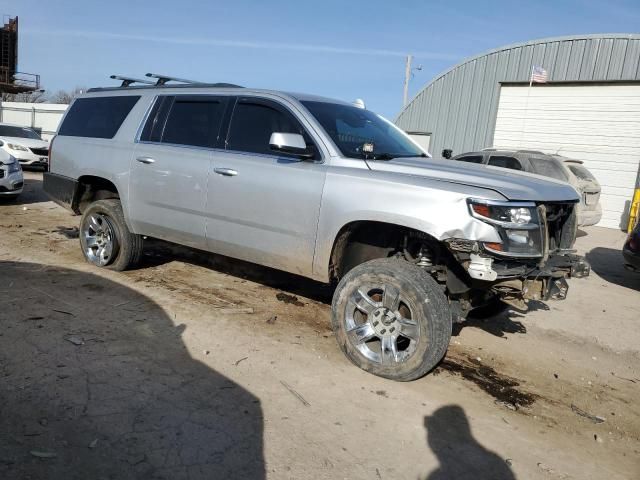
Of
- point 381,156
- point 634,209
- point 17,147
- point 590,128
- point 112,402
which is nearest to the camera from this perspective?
point 112,402

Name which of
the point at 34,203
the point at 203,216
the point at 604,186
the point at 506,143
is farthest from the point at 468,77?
the point at 203,216

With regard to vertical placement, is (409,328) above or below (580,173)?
below

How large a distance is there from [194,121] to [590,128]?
1416 centimetres

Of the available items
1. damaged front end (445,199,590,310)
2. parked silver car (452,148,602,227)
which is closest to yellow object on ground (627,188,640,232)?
parked silver car (452,148,602,227)

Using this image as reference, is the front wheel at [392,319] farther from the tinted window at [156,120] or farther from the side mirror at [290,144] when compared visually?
the tinted window at [156,120]

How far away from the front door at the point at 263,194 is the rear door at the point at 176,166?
0.17 m

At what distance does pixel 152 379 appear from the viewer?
332 cm

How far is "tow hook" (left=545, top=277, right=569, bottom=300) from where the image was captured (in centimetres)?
361

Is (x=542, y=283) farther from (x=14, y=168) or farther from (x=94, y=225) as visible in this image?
(x=14, y=168)

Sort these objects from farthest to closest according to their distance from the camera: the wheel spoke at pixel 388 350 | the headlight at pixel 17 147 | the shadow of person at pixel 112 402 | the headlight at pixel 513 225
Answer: the headlight at pixel 17 147
the wheel spoke at pixel 388 350
the headlight at pixel 513 225
the shadow of person at pixel 112 402

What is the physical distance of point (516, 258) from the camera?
328 cm

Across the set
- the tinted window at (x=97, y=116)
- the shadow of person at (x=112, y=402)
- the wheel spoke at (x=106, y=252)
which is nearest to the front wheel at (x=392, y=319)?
the shadow of person at (x=112, y=402)

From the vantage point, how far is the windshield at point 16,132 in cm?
1541

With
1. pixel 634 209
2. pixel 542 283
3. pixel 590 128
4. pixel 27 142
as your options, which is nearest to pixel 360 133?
pixel 542 283
